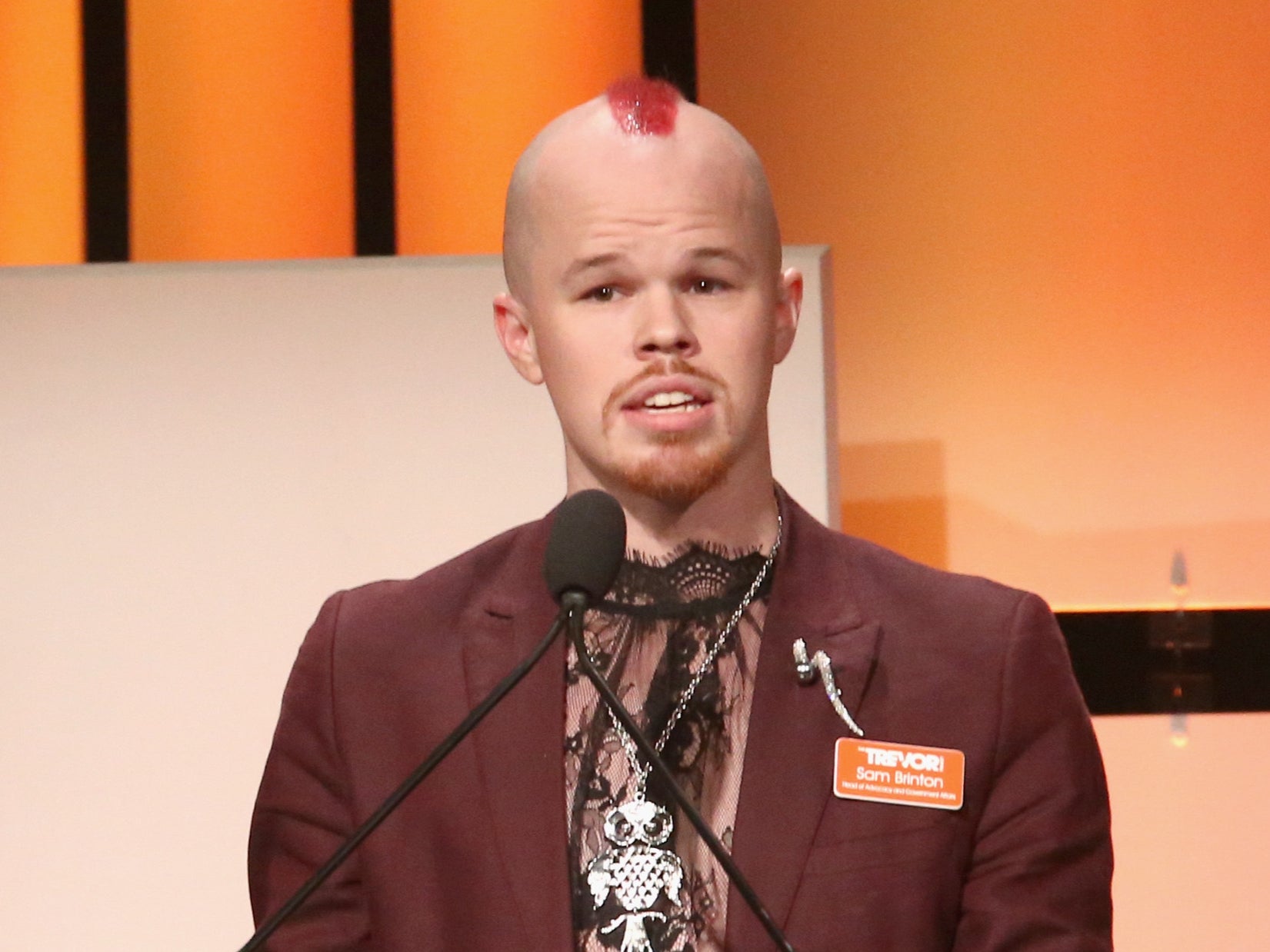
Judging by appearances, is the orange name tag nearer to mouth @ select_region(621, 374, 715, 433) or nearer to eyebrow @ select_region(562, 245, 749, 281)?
mouth @ select_region(621, 374, 715, 433)

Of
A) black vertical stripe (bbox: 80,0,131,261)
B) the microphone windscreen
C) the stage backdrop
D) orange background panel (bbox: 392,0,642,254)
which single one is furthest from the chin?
black vertical stripe (bbox: 80,0,131,261)

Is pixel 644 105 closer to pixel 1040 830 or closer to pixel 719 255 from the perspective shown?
pixel 719 255

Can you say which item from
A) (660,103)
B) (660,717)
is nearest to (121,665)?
(660,717)

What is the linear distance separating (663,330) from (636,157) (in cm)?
17

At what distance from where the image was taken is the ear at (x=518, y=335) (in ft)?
5.18

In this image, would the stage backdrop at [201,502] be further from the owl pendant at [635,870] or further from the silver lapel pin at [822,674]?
the owl pendant at [635,870]

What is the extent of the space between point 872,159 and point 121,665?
1.40m

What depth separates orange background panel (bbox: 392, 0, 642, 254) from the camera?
2.62 m

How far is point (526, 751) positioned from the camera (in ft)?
4.85

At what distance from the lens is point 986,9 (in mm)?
2740

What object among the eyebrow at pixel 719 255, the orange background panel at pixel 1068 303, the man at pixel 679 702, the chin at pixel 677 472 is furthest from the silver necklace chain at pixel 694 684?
the orange background panel at pixel 1068 303

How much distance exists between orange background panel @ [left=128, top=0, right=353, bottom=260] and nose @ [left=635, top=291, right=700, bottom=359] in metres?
1.37

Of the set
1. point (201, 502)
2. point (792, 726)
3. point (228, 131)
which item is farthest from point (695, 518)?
point (228, 131)

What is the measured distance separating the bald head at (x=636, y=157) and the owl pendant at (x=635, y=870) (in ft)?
1.55
